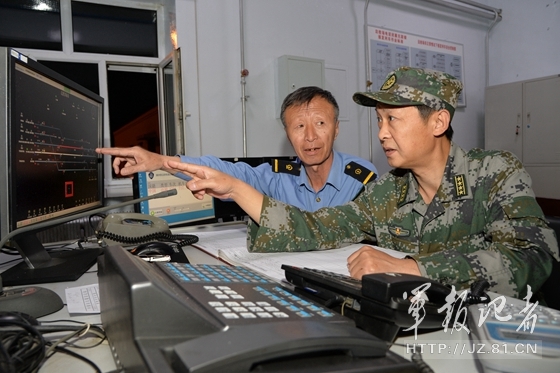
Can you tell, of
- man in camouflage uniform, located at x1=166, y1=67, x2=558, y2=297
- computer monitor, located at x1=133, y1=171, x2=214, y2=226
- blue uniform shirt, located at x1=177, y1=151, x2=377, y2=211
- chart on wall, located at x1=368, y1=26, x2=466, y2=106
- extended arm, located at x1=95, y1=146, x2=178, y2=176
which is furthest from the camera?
chart on wall, located at x1=368, y1=26, x2=466, y2=106

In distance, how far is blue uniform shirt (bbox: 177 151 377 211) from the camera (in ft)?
5.46

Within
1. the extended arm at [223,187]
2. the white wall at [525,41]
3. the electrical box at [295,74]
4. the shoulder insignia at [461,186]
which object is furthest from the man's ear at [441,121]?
the white wall at [525,41]

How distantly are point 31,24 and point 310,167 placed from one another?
6.88 ft

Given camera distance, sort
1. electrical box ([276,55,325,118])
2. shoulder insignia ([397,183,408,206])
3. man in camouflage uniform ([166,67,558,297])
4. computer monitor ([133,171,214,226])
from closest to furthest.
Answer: man in camouflage uniform ([166,67,558,297])
shoulder insignia ([397,183,408,206])
computer monitor ([133,171,214,226])
electrical box ([276,55,325,118])

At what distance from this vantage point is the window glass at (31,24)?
8.20 feet

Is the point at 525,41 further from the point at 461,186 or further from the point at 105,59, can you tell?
the point at 105,59

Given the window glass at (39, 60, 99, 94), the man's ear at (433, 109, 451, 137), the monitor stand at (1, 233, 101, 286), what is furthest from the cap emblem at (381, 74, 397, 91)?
the window glass at (39, 60, 99, 94)

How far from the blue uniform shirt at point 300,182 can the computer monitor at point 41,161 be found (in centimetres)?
53

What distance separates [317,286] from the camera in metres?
0.59

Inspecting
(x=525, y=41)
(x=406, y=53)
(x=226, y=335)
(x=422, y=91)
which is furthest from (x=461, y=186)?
(x=525, y=41)

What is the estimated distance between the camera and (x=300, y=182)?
1.76 m

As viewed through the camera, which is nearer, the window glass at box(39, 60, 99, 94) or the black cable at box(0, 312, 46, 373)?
the black cable at box(0, 312, 46, 373)

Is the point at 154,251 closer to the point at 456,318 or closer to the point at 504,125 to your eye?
the point at 456,318

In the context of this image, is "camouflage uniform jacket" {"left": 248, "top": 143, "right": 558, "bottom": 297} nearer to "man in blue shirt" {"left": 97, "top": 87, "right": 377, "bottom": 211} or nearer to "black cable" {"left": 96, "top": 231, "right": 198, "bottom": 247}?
"black cable" {"left": 96, "top": 231, "right": 198, "bottom": 247}
